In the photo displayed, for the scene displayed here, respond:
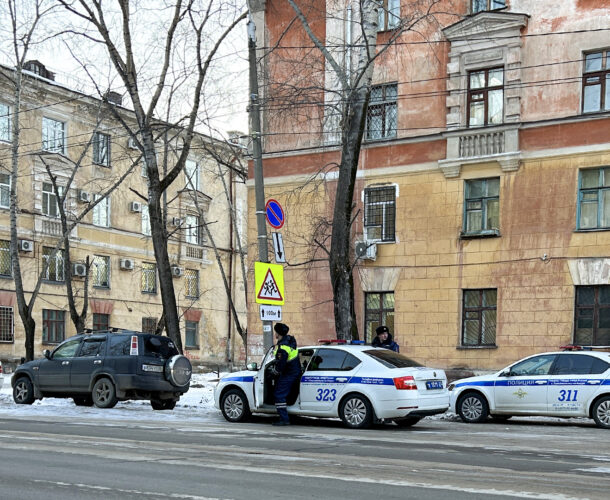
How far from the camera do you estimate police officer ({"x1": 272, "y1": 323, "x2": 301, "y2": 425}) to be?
52.6 ft

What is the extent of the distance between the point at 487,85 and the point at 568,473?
18.8 meters

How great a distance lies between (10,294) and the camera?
4103 cm

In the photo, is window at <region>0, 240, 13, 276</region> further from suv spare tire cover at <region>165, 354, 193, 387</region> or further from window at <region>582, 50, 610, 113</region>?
window at <region>582, 50, 610, 113</region>

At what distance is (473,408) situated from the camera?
18.2 metres

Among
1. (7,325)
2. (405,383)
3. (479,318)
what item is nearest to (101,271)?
(7,325)

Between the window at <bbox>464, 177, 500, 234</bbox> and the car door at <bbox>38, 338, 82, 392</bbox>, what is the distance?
11816mm

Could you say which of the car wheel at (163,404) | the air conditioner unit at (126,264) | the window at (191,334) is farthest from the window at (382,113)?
the window at (191,334)

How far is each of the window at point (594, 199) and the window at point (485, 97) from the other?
299cm

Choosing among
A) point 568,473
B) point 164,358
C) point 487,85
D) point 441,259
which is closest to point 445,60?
point 487,85

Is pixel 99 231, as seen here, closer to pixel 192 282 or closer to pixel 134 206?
pixel 134 206

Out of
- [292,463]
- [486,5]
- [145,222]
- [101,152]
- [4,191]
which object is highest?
[486,5]

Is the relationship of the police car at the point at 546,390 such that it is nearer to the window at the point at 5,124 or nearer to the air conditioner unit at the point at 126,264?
the window at the point at 5,124

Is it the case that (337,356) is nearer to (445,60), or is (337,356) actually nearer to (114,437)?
(114,437)

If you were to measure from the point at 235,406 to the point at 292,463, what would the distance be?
7.23 m
